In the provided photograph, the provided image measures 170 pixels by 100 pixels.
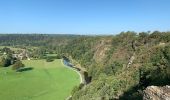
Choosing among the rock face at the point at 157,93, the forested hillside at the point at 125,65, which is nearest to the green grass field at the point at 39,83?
the forested hillside at the point at 125,65

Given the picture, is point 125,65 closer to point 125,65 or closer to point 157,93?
point 125,65

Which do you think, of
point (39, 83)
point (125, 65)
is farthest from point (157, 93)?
point (39, 83)

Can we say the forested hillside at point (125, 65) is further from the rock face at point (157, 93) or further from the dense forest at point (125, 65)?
the rock face at point (157, 93)

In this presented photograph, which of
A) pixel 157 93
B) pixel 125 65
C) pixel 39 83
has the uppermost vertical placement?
pixel 157 93

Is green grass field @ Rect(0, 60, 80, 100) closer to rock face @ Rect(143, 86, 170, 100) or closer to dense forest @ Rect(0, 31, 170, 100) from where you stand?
dense forest @ Rect(0, 31, 170, 100)

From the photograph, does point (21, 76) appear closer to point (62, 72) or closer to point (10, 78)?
point (10, 78)

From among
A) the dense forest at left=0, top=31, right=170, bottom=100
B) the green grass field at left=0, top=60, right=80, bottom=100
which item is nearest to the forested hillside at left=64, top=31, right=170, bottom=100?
the dense forest at left=0, top=31, right=170, bottom=100

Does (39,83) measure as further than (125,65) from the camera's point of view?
Yes
